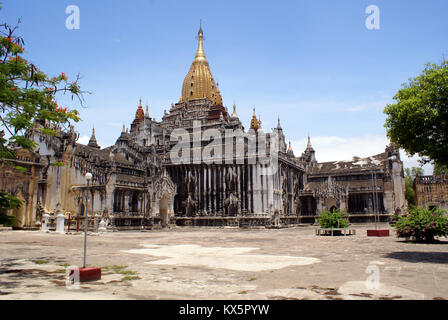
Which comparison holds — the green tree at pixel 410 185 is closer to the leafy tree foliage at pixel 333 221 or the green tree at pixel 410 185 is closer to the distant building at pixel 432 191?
the distant building at pixel 432 191

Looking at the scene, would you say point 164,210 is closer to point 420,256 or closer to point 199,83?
point 199,83

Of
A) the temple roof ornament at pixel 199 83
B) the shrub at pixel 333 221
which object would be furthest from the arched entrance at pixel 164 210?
the temple roof ornament at pixel 199 83

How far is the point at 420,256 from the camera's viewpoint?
14367 millimetres

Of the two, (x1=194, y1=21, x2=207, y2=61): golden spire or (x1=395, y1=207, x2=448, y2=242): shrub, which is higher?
(x1=194, y1=21, x2=207, y2=61): golden spire

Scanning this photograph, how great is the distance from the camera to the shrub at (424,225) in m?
19.8

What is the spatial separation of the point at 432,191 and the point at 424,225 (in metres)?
48.2

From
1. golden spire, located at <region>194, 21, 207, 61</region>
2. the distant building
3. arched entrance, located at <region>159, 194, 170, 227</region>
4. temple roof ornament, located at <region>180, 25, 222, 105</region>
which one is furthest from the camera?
golden spire, located at <region>194, 21, 207, 61</region>

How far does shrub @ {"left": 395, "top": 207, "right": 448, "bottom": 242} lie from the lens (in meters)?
19.8

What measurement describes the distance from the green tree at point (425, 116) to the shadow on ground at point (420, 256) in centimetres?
379

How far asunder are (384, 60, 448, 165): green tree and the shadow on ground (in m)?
3.79

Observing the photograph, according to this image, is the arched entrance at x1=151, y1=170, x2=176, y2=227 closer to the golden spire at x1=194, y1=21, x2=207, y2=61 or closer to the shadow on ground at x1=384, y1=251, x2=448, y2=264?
the shadow on ground at x1=384, y1=251, x2=448, y2=264

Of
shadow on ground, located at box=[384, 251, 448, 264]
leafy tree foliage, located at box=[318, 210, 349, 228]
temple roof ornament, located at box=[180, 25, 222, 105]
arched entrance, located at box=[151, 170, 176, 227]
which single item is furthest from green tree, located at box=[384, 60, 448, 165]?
temple roof ornament, located at box=[180, 25, 222, 105]

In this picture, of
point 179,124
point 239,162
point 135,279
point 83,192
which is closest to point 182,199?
point 239,162
